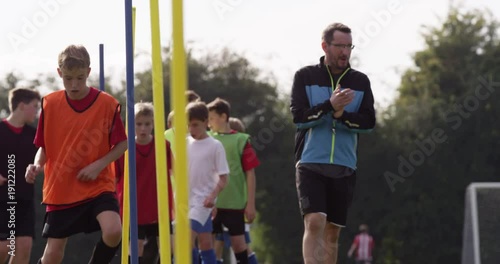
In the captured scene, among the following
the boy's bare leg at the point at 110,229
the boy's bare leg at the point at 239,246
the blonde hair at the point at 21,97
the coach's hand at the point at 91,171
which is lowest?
the boy's bare leg at the point at 239,246

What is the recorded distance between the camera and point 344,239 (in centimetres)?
4691

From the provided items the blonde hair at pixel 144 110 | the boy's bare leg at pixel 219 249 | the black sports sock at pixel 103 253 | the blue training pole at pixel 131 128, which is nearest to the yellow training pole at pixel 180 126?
the blue training pole at pixel 131 128

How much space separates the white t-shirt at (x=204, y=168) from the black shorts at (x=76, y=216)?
296 cm

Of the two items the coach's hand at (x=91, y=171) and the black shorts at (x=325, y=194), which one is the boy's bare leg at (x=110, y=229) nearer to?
the coach's hand at (x=91, y=171)

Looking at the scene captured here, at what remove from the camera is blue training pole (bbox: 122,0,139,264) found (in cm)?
684

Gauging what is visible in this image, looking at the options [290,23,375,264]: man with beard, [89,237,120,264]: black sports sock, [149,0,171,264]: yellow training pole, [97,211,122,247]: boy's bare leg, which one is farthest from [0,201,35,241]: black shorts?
[149,0,171,264]: yellow training pole

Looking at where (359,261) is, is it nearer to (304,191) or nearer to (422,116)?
(422,116)

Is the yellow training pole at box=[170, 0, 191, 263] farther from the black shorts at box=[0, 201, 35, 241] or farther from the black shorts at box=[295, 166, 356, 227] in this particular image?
the black shorts at box=[0, 201, 35, 241]

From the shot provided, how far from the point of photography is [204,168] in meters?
10.8

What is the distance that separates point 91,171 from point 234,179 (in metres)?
5.03

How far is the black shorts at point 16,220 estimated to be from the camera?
1058 cm

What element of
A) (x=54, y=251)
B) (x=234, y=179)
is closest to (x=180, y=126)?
(x=54, y=251)

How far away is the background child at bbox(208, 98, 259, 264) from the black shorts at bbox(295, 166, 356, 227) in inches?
142

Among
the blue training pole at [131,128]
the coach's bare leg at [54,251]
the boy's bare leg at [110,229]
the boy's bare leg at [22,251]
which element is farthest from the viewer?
the boy's bare leg at [22,251]
